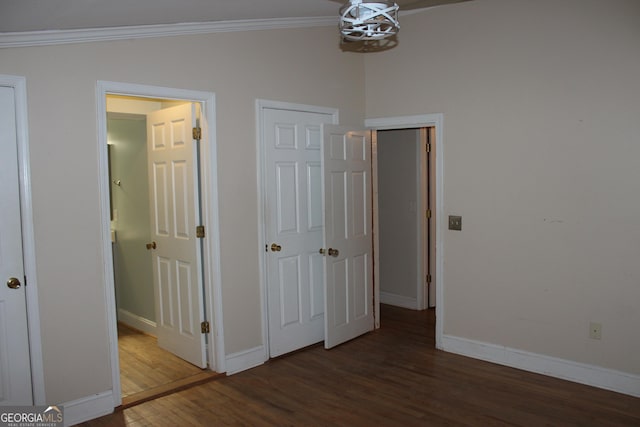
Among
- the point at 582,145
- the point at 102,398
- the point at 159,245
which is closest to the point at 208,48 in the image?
the point at 159,245

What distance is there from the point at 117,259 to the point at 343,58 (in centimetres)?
321

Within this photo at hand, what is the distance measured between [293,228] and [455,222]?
1396mm

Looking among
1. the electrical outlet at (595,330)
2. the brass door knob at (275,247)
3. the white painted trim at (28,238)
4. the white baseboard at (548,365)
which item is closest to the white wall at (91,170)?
the white painted trim at (28,238)

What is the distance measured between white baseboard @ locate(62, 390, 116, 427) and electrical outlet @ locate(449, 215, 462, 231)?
2910 mm

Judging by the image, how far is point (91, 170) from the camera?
3.07m

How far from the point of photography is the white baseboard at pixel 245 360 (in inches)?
150

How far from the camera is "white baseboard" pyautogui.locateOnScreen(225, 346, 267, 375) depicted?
3.80 m

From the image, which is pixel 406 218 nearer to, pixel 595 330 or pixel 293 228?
pixel 293 228

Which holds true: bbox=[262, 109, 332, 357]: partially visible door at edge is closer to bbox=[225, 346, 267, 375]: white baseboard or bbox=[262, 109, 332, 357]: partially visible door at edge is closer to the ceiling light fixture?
bbox=[225, 346, 267, 375]: white baseboard

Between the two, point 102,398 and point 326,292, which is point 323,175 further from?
point 102,398

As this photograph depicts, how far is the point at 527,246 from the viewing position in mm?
3812

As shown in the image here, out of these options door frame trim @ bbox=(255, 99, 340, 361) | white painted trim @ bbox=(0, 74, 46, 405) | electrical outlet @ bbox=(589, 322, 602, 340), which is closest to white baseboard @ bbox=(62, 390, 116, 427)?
white painted trim @ bbox=(0, 74, 46, 405)

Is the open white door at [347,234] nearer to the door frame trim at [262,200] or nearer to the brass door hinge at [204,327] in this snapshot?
the door frame trim at [262,200]

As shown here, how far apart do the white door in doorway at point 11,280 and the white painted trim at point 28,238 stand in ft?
0.07
